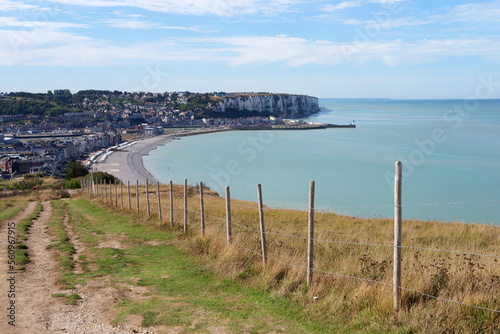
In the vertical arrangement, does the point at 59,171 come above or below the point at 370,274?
below

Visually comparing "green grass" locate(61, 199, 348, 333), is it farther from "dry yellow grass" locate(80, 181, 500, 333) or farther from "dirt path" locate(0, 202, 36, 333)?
"dirt path" locate(0, 202, 36, 333)

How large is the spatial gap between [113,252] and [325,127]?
524 ft

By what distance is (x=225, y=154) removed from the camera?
99438 millimetres

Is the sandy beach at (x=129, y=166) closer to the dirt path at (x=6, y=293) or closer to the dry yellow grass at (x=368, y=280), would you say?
the dirt path at (x=6, y=293)

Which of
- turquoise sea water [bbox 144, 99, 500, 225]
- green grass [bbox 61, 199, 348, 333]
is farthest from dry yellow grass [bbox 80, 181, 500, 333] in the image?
turquoise sea water [bbox 144, 99, 500, 225]

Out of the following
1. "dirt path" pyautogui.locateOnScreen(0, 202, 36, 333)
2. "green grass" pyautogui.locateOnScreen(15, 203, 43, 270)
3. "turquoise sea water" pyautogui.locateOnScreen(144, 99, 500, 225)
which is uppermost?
"dirt path" pyautogui.locateOnScreen(0, 202, 36, 333)

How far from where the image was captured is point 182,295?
278 inches

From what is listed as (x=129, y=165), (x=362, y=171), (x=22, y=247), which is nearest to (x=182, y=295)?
(x=22, y=247)

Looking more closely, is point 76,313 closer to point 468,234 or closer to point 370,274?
point 370,274

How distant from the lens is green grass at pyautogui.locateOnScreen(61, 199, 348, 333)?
580cm

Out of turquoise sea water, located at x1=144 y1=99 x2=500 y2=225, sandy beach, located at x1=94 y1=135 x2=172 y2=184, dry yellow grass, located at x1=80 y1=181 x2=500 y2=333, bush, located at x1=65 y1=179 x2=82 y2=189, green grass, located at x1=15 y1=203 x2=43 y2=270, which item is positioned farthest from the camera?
sandy beach, located at x1=94 y1=135 x2=172 y2=184

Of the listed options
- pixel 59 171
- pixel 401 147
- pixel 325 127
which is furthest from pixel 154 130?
pixel 401 147

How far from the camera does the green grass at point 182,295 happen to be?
5.80 m

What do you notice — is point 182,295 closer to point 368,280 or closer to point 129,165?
point 368,280
